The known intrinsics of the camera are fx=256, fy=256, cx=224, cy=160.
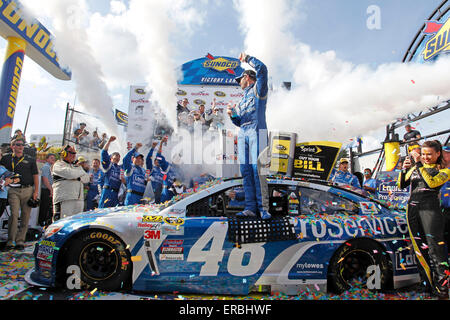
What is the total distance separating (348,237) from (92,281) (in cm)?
255

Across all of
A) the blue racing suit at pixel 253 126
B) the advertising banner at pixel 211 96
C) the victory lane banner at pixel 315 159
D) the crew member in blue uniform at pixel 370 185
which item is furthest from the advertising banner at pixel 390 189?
the advertising banner at pixel 211 96

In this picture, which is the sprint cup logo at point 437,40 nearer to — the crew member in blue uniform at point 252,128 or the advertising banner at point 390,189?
the advertising banner at point 390,189

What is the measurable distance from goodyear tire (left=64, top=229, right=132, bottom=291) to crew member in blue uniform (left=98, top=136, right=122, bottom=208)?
3.00m

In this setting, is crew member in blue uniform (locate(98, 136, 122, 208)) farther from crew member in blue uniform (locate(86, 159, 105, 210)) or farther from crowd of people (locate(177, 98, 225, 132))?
crowd of people (locate(177, 98, 225, 132))

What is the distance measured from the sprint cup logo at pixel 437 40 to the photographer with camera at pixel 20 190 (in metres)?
9.59

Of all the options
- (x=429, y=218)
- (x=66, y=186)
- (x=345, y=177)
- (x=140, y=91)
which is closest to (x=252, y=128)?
(x=429, y=218)

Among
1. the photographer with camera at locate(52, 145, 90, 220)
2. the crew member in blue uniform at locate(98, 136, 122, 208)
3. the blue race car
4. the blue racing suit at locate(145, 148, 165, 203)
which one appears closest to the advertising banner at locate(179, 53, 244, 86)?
the blue racing suit at locate(145, 148, 165, 203)

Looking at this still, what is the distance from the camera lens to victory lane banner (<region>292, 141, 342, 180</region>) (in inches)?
133

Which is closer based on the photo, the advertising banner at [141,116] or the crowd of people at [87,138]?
the advertising banner at [141,116]

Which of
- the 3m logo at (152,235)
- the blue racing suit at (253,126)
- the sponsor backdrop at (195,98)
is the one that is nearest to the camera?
the 3m logo at (152,235)

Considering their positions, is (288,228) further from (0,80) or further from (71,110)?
(71,110)

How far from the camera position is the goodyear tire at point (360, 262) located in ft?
8.34
